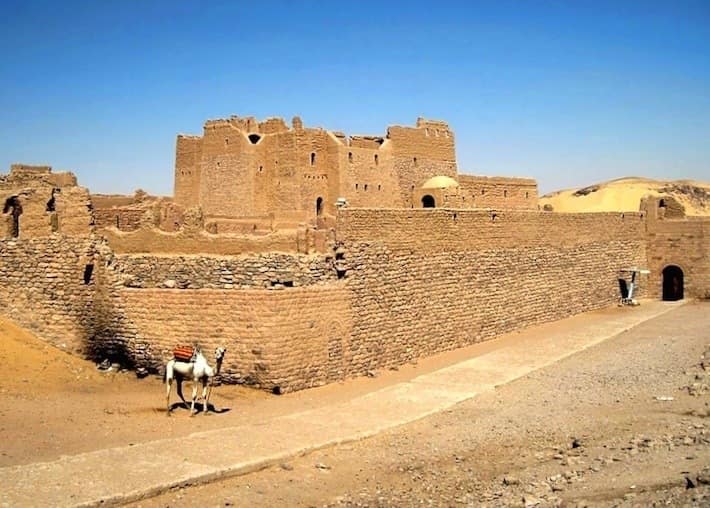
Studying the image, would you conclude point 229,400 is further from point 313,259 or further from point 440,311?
point 440,311

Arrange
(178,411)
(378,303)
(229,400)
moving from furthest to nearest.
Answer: (378,303), (229,400), (178,411)

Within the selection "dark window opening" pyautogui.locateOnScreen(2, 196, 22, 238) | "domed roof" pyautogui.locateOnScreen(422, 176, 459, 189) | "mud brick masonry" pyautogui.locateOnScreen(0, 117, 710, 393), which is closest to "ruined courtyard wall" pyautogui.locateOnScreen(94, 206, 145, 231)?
"mud brick masonry" pyautogui.locateOnScreen(0, 117, 710, 393)

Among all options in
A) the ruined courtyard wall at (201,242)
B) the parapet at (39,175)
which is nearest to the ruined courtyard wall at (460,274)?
the ruined courtyard wall at (201,242)

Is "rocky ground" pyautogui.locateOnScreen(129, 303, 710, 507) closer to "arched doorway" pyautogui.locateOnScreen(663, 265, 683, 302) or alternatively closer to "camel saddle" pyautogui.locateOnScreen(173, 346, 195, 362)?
"camel saddle" pyautogui.locateOnScreen(173, 346, 195, 362)

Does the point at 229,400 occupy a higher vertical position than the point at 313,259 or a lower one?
lower

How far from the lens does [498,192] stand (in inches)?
1200

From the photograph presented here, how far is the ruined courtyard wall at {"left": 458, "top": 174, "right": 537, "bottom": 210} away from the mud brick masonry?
203 inches

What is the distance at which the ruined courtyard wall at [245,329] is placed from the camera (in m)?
13.2

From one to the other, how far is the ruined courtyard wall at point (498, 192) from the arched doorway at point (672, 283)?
5526 millimetres

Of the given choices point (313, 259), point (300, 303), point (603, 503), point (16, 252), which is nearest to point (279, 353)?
point (300, 303)

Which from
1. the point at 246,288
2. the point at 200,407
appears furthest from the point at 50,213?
the point at 200,407

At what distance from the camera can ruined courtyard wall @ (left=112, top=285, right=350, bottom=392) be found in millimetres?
13250

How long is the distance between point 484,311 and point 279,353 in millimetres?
7552

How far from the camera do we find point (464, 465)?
32.7 ft
